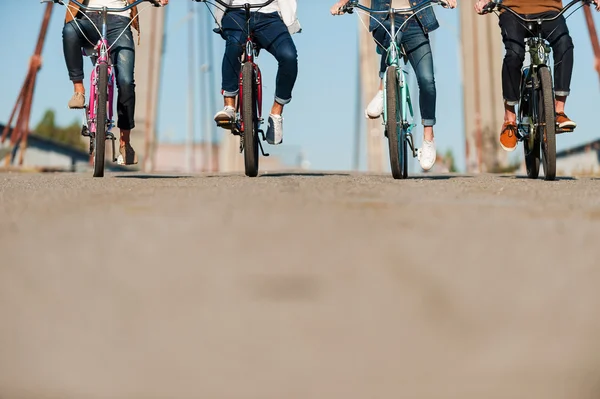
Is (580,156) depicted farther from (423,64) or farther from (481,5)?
(423,64)

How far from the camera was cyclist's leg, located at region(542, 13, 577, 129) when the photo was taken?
723cm

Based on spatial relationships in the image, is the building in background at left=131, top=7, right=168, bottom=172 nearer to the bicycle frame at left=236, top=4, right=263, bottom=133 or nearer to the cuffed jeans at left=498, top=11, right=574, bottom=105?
the bicycle frame at left=236, top=4, right=263, bottom=133

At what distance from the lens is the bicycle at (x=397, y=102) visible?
6984 millimetres

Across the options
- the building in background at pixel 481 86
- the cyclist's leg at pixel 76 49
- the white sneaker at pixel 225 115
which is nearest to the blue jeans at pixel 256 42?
the white sneaker at pixel 225 115

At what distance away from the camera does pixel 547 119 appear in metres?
6.79

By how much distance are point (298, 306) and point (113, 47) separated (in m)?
5.89

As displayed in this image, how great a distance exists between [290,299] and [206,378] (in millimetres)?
428

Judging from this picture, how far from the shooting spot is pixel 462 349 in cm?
201

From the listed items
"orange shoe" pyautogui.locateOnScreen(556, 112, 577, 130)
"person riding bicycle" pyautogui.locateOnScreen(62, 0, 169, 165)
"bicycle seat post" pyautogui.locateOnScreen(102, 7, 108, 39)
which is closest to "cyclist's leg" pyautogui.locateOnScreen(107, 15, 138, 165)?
"person riding bicycle" pyautogui.locateOnScreen(62, 0, 169, 165)

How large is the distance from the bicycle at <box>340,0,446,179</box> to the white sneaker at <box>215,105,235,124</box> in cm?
115

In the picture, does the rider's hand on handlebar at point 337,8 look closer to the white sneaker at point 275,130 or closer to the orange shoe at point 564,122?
the white sneaker at point 275,130

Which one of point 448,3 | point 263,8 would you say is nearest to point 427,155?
point 448,3

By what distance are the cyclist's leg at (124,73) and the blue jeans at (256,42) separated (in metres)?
0.77

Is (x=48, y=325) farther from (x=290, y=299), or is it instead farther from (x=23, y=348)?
(x=290, y=299)
